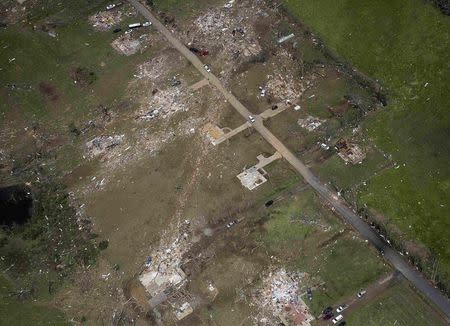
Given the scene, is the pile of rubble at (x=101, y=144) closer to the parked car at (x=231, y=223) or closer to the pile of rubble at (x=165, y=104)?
the pile of rubble at (x=165, y=104)

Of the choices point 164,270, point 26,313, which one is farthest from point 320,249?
point 26,313

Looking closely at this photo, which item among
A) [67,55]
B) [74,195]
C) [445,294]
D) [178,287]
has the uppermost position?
[67,55]

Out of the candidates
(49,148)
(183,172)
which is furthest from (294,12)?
(49,148)

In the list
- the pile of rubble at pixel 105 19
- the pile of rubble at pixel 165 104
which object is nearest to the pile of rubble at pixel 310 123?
the pile of rubble at pixel 165 104

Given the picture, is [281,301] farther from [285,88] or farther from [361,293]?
[285,88]

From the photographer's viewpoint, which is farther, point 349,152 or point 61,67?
point 61,67

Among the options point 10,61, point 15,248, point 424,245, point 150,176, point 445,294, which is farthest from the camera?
point 10,61

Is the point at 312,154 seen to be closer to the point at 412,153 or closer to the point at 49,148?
the point at 412,153
